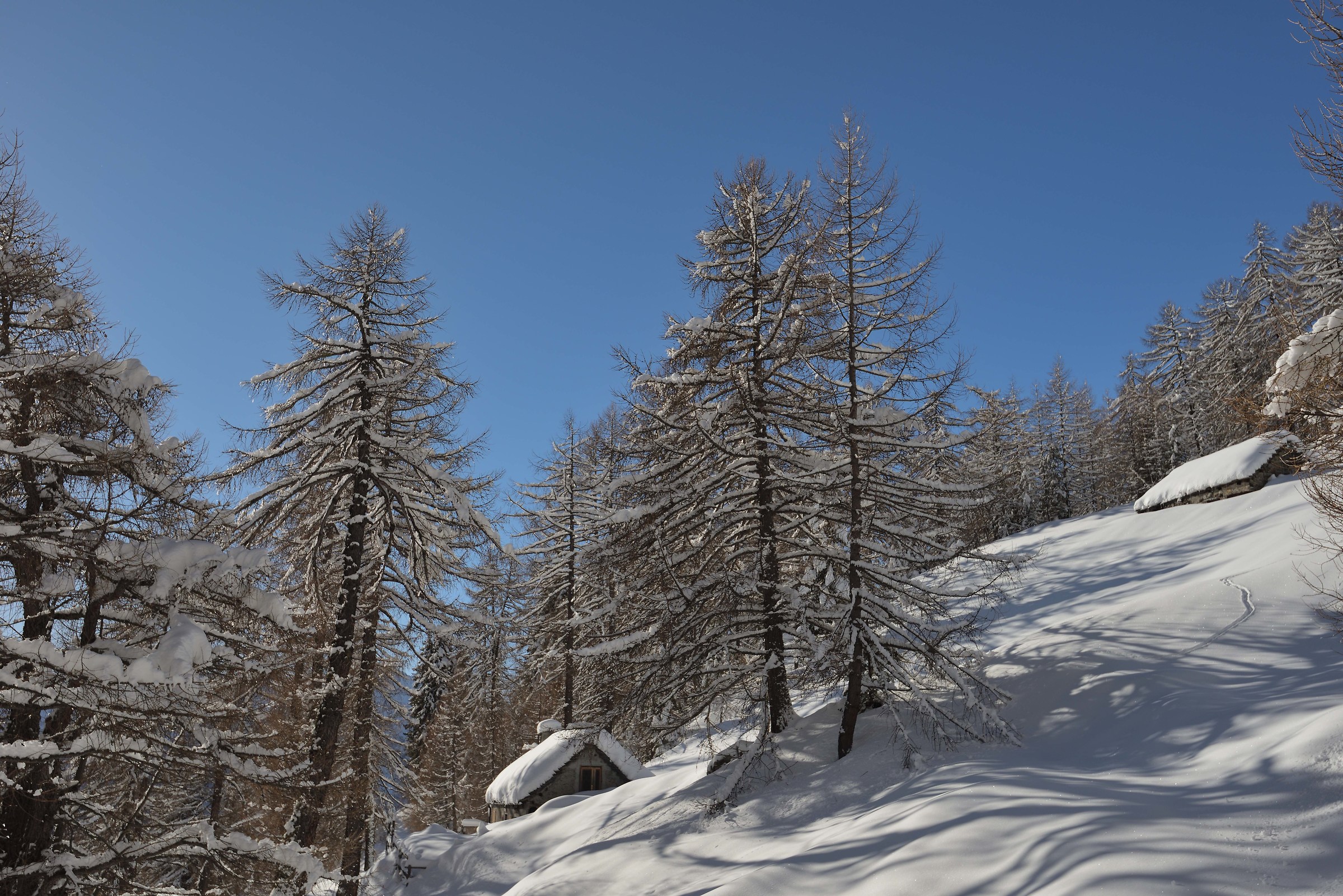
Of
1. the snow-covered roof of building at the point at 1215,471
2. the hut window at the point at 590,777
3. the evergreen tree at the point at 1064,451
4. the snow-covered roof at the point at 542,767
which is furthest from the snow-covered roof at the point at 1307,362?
the evergreen tree at the point at 1064,451

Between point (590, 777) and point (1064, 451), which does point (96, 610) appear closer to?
point (590, 777)

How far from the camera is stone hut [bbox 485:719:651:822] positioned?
22672mm

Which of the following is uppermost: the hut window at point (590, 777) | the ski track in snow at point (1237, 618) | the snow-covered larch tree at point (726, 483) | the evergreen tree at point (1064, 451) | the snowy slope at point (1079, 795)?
the evergreen tree at point (1064, 451)

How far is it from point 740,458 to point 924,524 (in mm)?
3753

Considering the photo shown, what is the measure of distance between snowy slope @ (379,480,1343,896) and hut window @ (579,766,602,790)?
6720 mm

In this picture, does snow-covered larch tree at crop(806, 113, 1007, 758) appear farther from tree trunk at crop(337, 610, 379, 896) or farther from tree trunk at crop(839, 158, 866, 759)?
tree trunk at crop(337, 610, 379, 896)

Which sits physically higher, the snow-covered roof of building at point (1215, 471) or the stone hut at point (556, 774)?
the snow-covered roof of building at point (1215, 471)

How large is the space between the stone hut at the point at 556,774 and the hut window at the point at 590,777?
0.02m

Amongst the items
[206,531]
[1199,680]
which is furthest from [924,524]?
[206,531]

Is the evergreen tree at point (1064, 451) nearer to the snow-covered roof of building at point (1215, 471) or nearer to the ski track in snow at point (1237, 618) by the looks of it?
the snow-covered roof of building at point (1215, 471)

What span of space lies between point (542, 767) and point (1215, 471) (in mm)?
23929

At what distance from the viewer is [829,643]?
1077 cm

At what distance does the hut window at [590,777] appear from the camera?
23.7 m

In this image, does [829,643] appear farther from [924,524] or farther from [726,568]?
[924,524]
